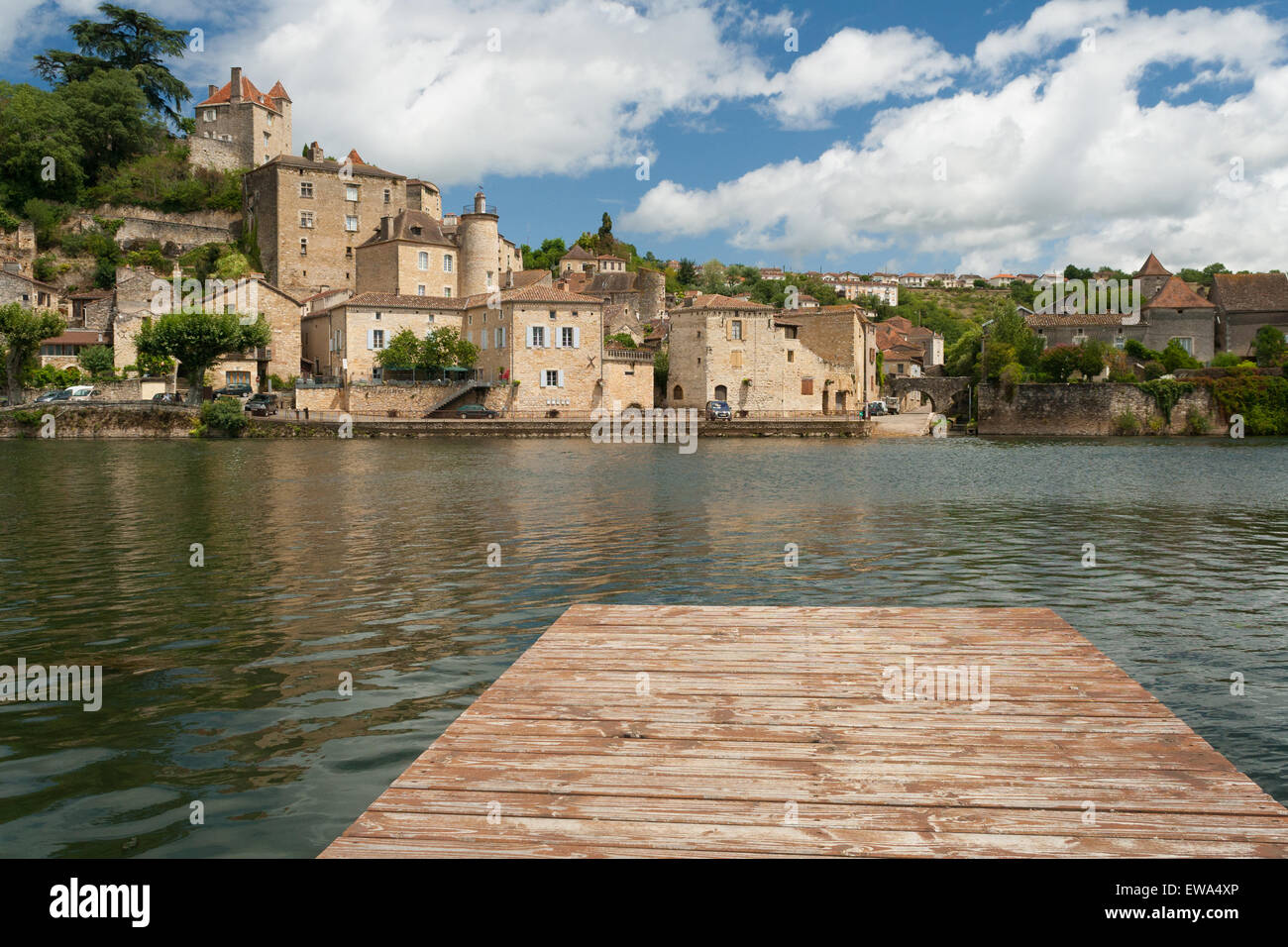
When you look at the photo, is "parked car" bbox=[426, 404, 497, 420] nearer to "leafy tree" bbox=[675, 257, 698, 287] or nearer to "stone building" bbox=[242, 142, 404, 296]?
"stone building" bbox=[242, 142, 404, 296]

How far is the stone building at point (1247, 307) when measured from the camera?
77.3 metres

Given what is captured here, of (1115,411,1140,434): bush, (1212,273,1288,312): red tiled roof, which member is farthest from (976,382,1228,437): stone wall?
(1212,273,1288,312): red tiled roof

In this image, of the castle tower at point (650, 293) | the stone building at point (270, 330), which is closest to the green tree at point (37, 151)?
the stone building at point (270, 330)

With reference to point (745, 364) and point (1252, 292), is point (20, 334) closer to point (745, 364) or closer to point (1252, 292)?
point (745, 364)

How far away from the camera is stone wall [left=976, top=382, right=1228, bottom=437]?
67.4 meters

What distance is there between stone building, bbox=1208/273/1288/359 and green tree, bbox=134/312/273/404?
7969 cm

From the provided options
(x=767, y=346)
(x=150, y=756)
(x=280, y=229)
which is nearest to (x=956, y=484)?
(x=150, y=756)

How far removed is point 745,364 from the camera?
2862 inches

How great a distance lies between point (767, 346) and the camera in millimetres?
73250

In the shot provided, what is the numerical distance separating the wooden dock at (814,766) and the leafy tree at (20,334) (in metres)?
65.7

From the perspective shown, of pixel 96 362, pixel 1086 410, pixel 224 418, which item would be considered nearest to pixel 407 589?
pixel 224 418

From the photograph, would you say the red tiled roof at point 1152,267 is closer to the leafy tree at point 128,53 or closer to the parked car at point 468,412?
the parked car at point 468,412

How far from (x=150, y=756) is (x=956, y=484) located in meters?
27.5
